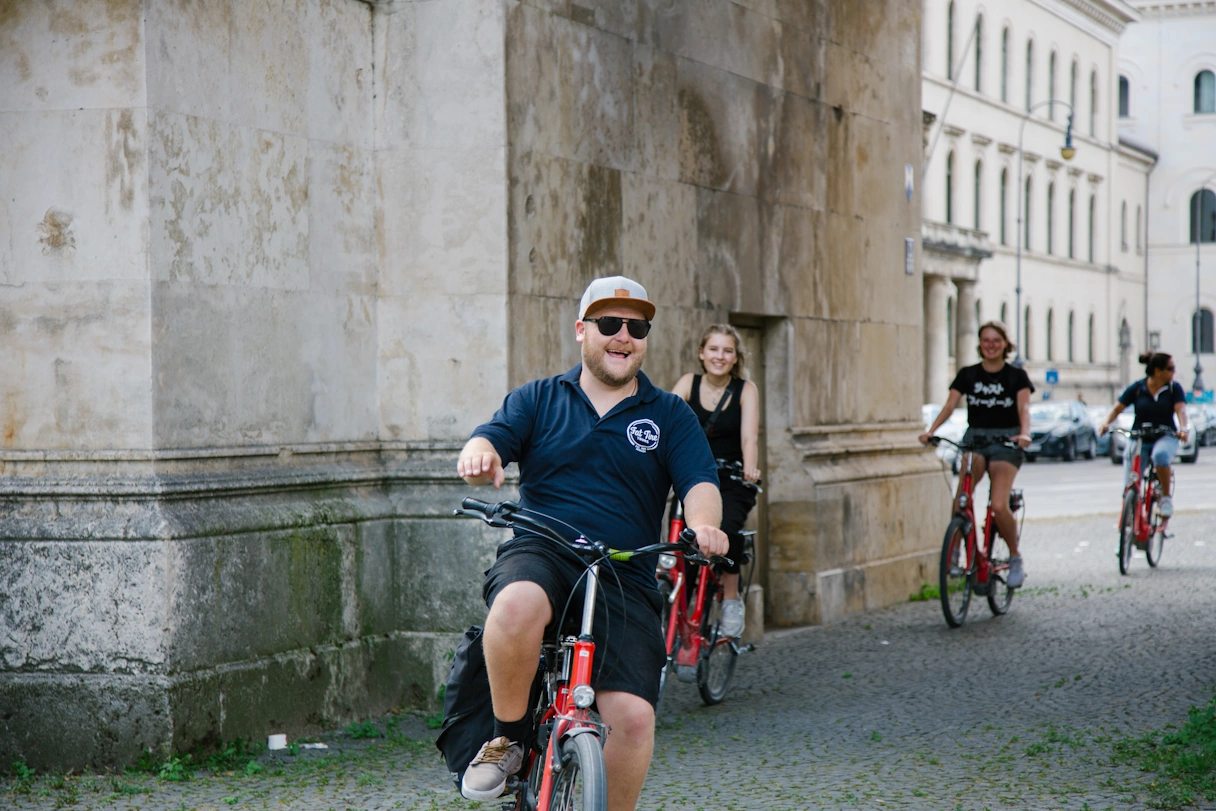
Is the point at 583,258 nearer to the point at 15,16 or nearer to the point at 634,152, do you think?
the point at 634,152

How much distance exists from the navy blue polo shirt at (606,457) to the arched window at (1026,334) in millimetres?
65375

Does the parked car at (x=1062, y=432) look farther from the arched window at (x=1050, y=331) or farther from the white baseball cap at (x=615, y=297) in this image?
the white baseball cap at (x=615, y=297)

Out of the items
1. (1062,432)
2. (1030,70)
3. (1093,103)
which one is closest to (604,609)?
(1062,432)

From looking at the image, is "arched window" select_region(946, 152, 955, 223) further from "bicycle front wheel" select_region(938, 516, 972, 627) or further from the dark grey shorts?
"bicycle front wheel" select_region(938, 516, 972, 627)

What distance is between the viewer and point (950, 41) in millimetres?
58875

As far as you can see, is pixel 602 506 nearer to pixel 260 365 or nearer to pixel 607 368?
pixel 607 368

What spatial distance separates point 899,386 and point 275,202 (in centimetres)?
645

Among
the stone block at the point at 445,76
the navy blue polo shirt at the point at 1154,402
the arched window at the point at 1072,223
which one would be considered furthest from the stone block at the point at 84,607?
the arched window at the point at 1072,223

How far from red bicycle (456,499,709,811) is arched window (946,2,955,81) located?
5669 centimetres

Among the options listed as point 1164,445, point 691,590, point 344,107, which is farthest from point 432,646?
point 1164,445

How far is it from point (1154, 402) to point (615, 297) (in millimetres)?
11389

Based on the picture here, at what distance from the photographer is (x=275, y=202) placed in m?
7.60

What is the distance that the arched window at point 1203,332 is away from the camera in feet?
294

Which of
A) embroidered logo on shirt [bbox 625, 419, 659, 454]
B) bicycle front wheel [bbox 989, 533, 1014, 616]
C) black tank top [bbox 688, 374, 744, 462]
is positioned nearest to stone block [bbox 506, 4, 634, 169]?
black tank top [bbox 688, 374, 744, 462]
